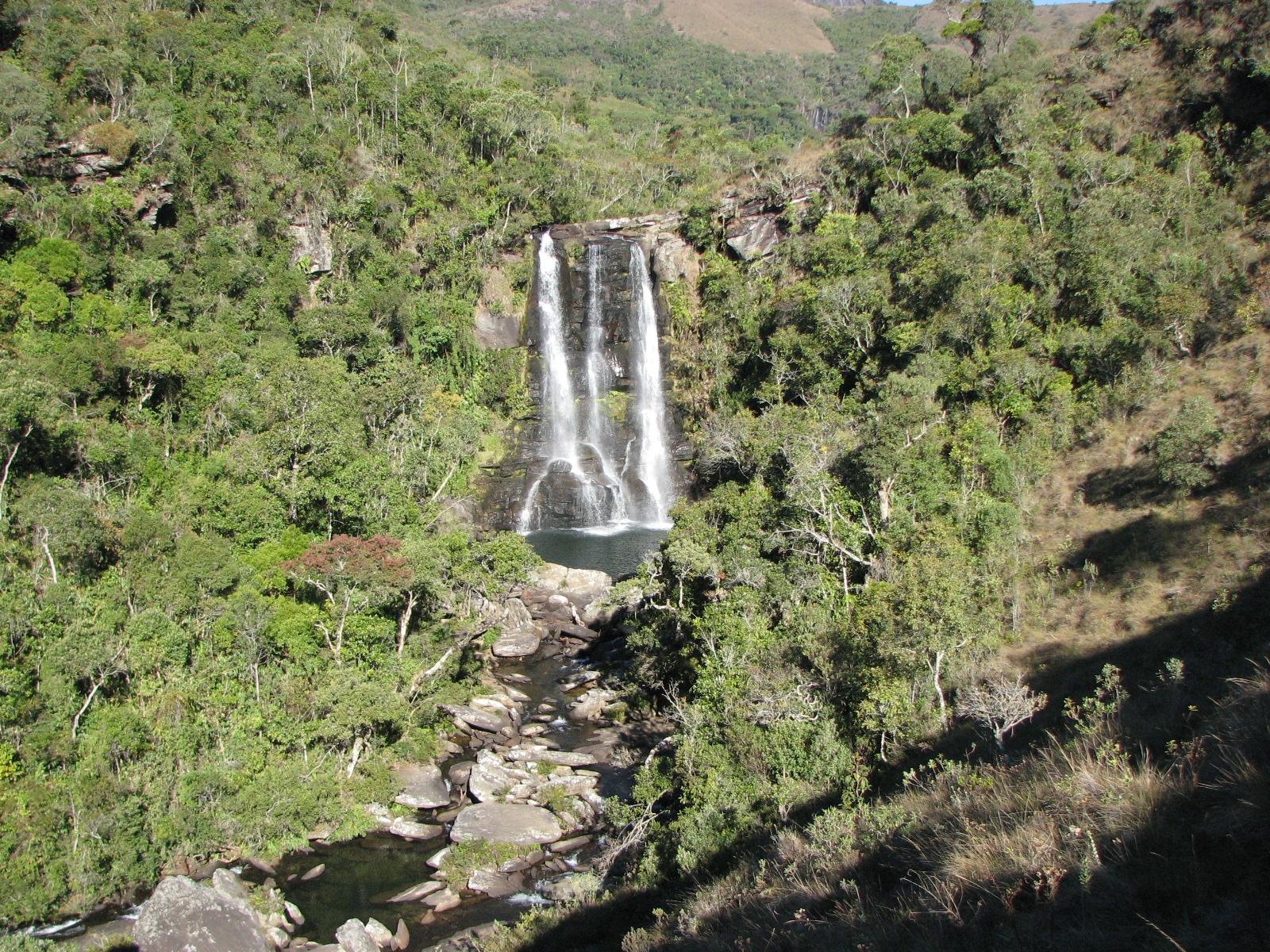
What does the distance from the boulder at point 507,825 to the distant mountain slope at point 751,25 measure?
182849 millimetres

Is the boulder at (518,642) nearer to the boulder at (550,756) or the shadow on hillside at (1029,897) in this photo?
the boulder at (550,756)

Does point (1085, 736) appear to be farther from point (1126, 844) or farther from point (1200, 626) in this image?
point (1200, 626)

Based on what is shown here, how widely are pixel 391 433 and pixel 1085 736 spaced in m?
31.0

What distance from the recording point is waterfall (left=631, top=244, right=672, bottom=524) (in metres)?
43.4

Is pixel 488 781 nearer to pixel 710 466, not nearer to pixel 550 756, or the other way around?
pixel 550 756

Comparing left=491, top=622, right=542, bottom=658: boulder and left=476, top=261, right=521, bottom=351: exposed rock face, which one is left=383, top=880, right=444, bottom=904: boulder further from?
left=476, top=261, right=521, bottom=351: exposed rock face

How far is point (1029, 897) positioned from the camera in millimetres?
5758

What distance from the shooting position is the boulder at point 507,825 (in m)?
16.7

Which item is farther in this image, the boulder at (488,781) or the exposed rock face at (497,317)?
the exposed rock face at (497,317)

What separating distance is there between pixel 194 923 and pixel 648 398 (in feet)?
117

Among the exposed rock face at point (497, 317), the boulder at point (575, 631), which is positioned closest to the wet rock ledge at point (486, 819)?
the boulder at point (575, 631)

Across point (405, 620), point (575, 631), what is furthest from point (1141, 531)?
point (405, 620)

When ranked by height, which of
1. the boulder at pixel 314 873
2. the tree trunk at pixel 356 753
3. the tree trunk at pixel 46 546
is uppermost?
the tree trunk at pixel 46 546

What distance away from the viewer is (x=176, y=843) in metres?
15.7
